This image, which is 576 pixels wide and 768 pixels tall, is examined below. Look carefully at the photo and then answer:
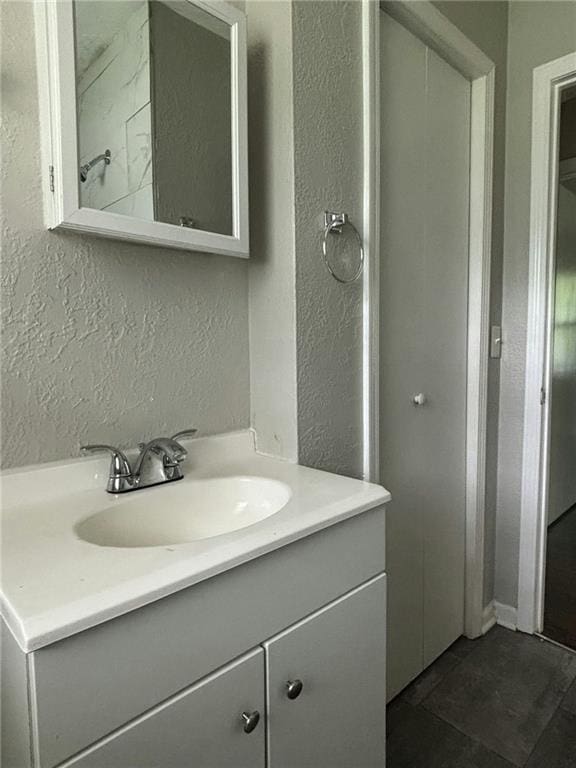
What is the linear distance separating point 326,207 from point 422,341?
1.88 feet

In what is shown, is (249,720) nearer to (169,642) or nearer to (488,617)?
(169,642)

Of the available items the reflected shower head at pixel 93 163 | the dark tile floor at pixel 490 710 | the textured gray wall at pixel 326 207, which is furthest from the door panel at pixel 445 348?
the reflected shower head at pixel 93 163

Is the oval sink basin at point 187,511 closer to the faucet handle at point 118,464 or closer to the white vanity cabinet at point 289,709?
the faucet handle at point 118,464

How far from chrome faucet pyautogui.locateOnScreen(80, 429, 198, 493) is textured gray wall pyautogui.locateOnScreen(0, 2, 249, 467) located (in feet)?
0.21

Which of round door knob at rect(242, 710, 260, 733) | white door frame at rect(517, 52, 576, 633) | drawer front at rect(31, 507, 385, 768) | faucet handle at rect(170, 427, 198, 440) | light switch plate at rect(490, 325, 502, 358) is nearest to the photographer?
drawer front at rect(31, 507, 385, 768)

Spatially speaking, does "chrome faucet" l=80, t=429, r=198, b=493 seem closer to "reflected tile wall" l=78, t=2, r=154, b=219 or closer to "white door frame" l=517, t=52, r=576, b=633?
"reflected tile wall" l=78, t=2, r=154, b=219

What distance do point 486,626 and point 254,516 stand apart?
135 cm

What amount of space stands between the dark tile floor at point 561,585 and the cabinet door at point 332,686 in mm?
1148

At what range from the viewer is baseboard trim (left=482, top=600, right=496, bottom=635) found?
1764 mm

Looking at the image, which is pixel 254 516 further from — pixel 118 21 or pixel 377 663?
pixel 118 21

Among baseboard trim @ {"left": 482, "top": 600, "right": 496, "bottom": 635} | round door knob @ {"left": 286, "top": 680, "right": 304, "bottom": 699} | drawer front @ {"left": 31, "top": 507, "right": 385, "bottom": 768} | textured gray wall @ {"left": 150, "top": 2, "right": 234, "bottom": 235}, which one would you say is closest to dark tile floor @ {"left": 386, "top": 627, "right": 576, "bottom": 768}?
baseboard trim @ {"left": 482, "top": 600, "right": 496, "bottom": 635}

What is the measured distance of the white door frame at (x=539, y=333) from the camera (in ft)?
5.35

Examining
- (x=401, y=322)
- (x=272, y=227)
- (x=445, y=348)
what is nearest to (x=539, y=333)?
(x=445, y=348)

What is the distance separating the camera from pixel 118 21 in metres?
0.89
